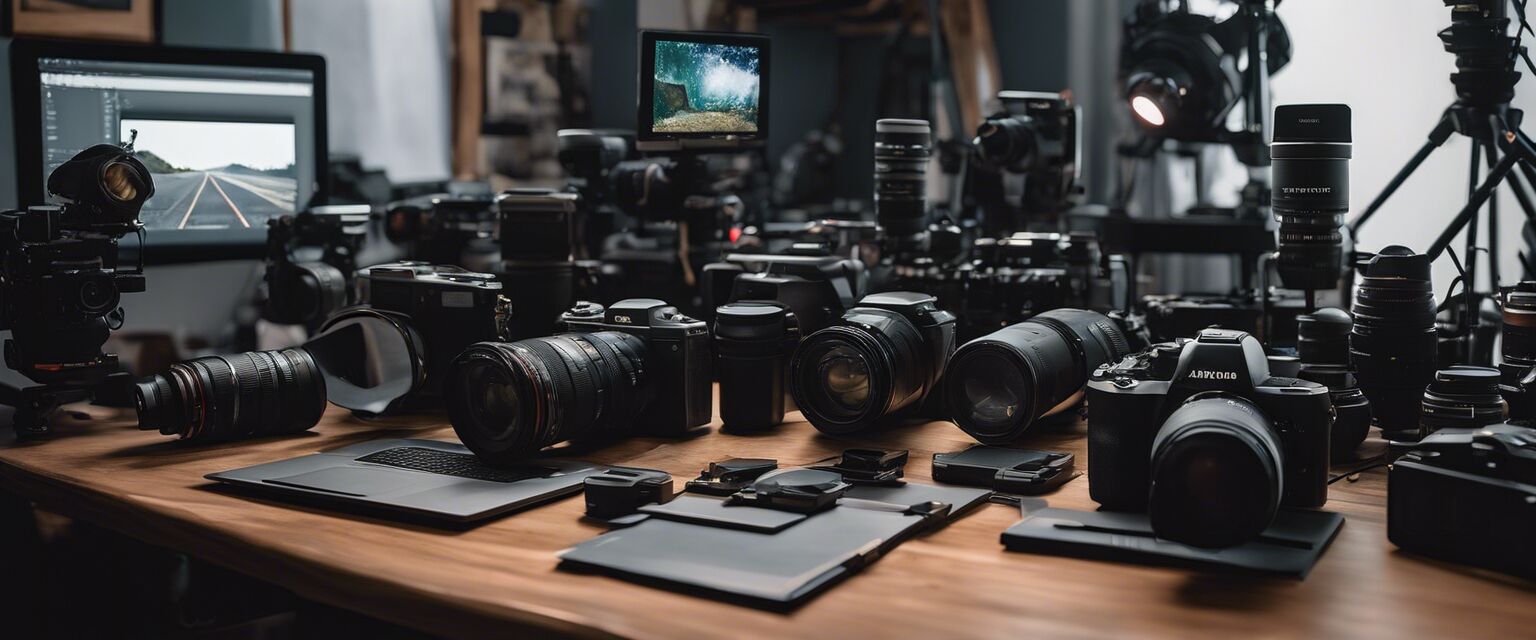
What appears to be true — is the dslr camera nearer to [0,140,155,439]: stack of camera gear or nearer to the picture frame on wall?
[0,140,155,439]: stack of camera gear

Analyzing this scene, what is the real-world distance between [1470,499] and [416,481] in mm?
1270

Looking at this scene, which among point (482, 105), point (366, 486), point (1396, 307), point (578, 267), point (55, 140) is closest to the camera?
point (366, 486)

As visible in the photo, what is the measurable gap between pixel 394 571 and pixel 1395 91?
3.63m

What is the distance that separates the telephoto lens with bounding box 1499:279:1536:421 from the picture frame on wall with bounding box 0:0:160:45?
2.45 metres

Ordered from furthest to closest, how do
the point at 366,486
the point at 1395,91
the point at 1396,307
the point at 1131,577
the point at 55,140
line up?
1. the point at 1395,91
2. the point at 55,140
3. the point at 1396,307
4. the point at 366,486
5. the point at 1131,577

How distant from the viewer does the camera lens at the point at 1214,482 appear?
1.33m

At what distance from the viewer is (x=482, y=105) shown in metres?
4.83

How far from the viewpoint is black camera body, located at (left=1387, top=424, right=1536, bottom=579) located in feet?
4.45

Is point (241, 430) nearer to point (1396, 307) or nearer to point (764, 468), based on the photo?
point (764, 468)

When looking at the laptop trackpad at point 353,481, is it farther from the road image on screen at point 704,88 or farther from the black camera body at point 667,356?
the road image on screen at point 704,88

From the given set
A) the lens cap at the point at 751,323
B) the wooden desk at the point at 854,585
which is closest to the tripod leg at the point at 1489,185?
the wooden desk at the point at 854,585

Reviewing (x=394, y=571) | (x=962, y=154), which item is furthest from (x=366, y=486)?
(x=962, y=154)

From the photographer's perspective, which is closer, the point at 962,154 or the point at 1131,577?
the point at 1131,577

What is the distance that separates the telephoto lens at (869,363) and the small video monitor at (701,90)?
58cm
